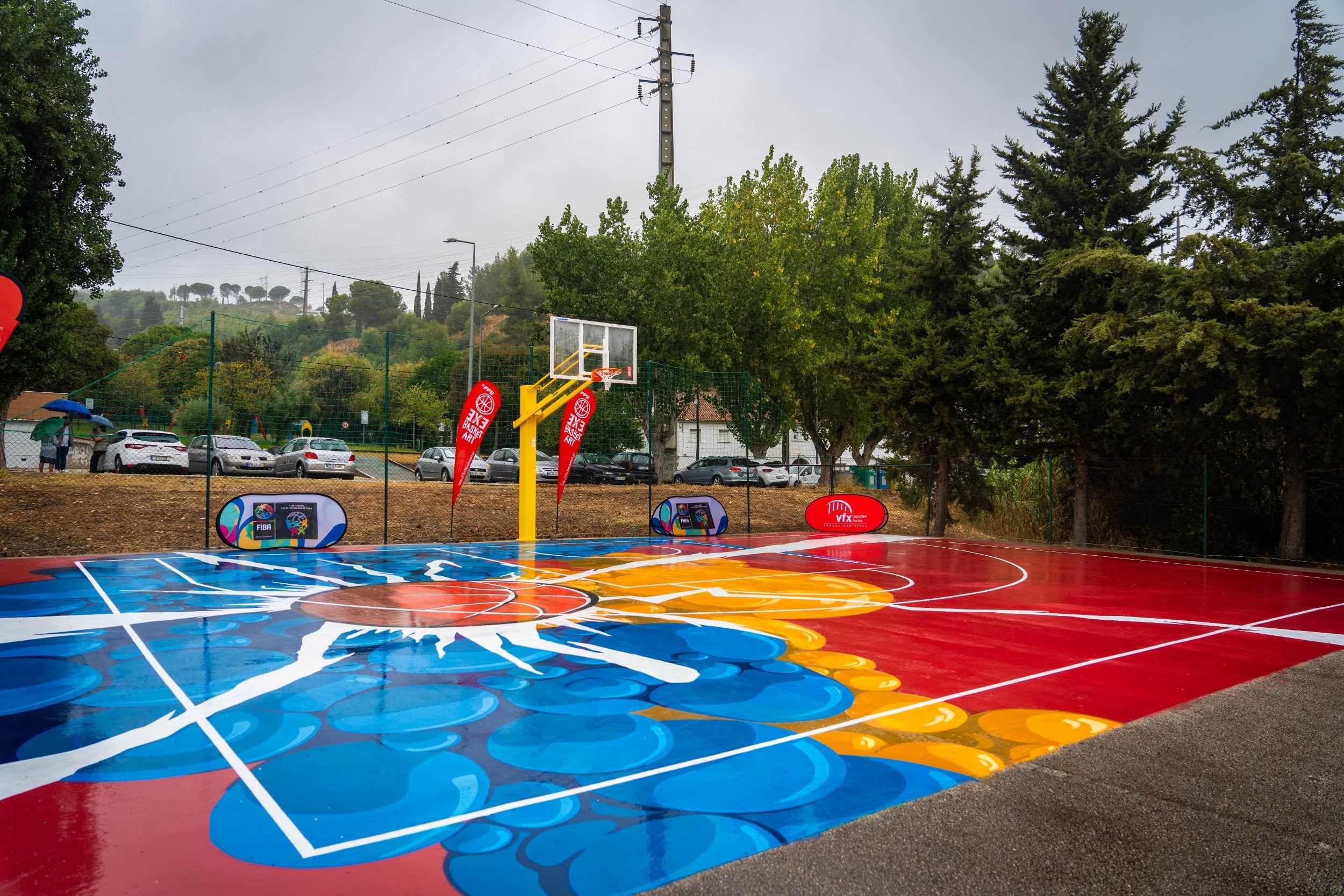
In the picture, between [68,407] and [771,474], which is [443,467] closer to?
[68,407]

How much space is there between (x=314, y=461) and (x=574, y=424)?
9679mm

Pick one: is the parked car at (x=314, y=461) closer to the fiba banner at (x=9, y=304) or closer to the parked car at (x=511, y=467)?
the parked car at (x=511, y=467)

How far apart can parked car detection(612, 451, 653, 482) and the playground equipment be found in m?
8.39

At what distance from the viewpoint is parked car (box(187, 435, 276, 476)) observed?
20.8 m

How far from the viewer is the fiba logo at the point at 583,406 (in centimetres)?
1473

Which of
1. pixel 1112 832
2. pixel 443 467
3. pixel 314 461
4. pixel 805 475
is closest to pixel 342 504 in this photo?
pixel 314 461

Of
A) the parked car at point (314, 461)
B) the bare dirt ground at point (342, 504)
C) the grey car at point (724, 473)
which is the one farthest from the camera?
the grey car at point (724, 473)

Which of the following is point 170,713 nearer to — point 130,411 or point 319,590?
point 319,590

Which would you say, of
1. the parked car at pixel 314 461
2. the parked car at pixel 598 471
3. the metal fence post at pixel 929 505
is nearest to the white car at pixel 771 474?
the parked car at pixel 598 471

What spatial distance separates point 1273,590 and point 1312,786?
831 cm

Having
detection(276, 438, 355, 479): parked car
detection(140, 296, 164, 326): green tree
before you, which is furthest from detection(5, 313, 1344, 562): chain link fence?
detection(140, 296, 164, 326): green tree

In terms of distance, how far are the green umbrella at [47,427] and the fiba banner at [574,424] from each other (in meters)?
12.7

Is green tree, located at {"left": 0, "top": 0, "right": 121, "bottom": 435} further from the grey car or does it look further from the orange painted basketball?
the grey car

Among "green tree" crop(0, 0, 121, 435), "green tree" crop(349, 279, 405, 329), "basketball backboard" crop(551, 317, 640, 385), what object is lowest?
"basketball backboard" crop(551, 317, 640, 385)
